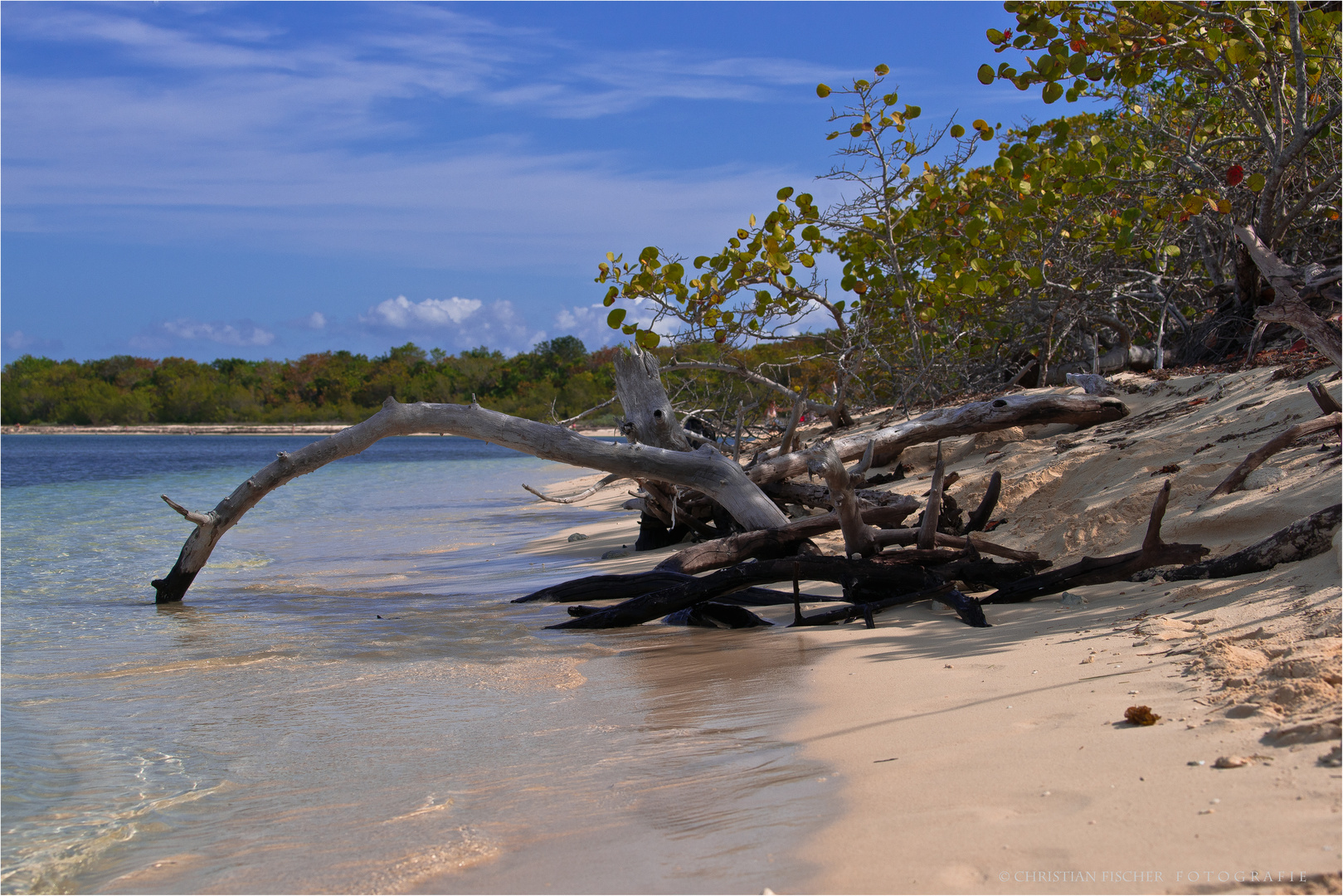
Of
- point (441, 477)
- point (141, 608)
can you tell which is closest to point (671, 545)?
point (141, 608)

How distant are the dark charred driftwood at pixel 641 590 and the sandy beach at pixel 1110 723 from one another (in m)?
0.19

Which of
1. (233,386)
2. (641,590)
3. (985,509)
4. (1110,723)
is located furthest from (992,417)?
(233,386)

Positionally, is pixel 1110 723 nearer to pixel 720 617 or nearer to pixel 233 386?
pixel 720 617

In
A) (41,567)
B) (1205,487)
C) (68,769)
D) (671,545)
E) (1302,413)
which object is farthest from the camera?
(41,567)

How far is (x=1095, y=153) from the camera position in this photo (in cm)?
805

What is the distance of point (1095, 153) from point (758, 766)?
7414 mm

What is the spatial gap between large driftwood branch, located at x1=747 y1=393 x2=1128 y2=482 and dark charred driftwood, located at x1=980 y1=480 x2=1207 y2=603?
9.45 feet

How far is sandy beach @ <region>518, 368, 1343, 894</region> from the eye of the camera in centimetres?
173

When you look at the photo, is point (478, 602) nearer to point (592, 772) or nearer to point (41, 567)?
point (592, 772)

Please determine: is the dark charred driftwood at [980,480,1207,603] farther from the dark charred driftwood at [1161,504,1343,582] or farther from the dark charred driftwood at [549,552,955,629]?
the dark charred driftwood at [549,552,955,629]

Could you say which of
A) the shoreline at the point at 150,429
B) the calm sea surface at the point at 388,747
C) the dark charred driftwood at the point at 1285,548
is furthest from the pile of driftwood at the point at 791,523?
the shoreline at the point at 150,429

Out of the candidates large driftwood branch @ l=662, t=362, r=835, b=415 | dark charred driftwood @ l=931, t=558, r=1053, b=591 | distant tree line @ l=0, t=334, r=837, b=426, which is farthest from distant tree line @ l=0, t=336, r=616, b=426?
dark charred driftwood @ l=931, t=558, r=1053, b=591

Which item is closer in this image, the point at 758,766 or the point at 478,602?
the point at 758,766

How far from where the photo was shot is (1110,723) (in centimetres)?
242
